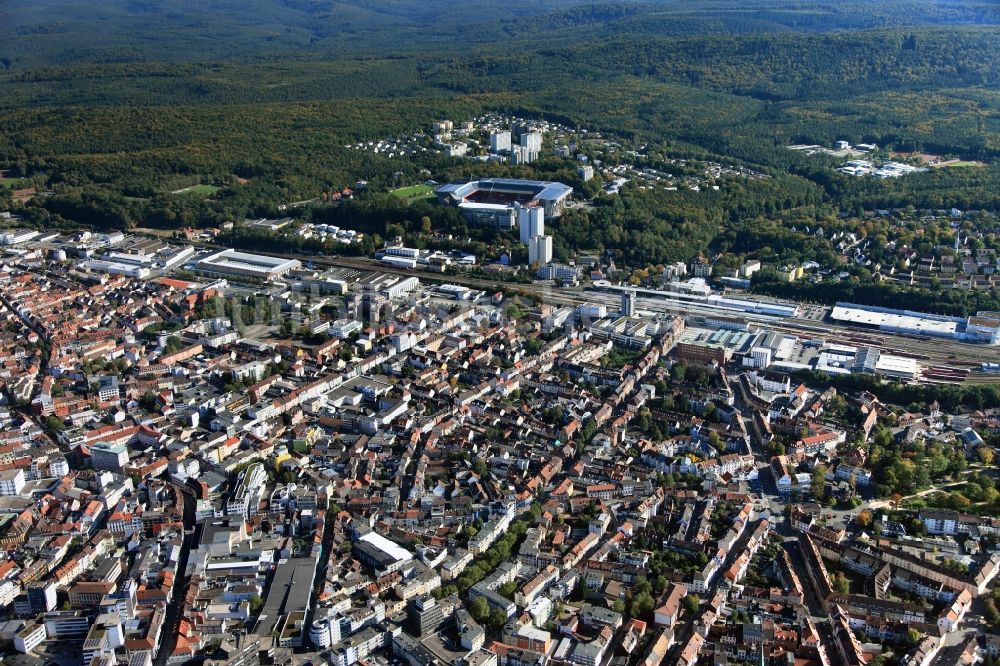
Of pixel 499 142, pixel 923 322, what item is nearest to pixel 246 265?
pixel 499 142

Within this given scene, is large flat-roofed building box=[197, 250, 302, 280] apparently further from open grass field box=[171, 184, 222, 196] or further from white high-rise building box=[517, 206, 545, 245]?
open grass field box=[171, 184, 222, 196]

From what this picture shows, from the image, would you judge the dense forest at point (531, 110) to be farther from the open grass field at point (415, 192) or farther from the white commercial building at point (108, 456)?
the white commercial building at point (108, 456)

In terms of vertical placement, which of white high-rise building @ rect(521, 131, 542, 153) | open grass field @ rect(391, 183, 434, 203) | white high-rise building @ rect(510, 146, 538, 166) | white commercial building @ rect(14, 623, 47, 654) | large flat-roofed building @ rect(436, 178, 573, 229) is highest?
white high-rise building @ rect(521, 131, 542, 153)

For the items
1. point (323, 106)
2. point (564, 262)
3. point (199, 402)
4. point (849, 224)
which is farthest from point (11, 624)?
point (323, 106)

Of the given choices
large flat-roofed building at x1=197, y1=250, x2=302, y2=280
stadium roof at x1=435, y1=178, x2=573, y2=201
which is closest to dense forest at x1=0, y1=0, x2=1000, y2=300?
→ stadium roof at x1=435, y1=178, x2=573, y2=201

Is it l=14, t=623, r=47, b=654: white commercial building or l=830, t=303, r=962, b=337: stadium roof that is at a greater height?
l=830, t=303, r=962, b=337: stadium roof

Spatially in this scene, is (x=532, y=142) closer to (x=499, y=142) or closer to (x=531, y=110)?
(x=499, y=142)

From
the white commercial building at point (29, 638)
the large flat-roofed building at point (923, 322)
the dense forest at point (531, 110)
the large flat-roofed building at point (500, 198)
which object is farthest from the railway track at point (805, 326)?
the white commercial building at point (29, 638)
